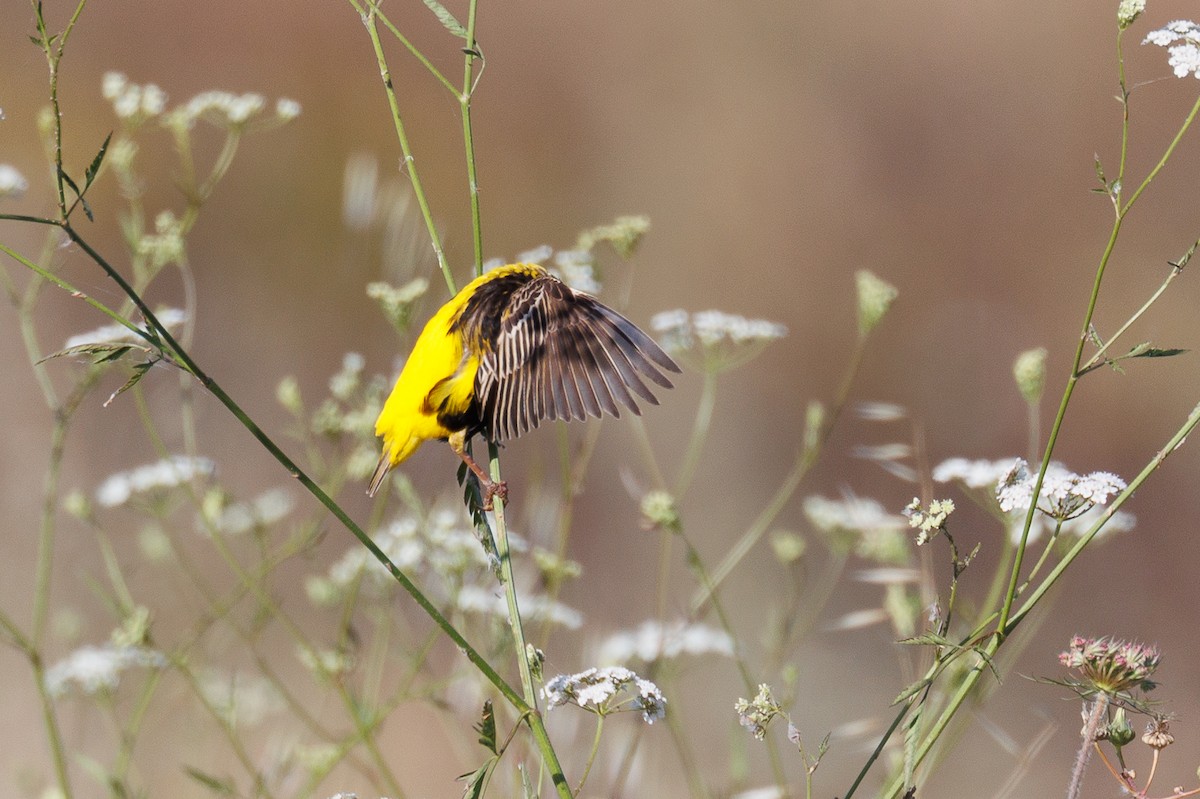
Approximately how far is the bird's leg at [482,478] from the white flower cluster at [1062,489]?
999mm

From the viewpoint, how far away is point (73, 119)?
820 cm

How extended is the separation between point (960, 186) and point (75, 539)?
21.7 ft

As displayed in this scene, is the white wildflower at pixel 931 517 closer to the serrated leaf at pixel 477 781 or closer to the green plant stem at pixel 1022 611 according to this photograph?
the green plant stem at pixel 1022 611

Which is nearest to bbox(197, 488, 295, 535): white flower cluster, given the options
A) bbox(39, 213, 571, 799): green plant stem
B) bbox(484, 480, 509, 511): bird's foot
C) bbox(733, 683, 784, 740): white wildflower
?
bbox(484, 480, 509, 511): bird's foot

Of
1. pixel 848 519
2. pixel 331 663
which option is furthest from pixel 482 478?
pixel 848 519

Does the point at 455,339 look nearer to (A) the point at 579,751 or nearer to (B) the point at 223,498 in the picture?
(B) the point at 223,498

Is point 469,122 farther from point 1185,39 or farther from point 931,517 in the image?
point 1185,39

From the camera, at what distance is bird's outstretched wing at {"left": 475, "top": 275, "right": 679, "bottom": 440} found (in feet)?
9.96

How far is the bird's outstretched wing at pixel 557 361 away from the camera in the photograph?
304 cm

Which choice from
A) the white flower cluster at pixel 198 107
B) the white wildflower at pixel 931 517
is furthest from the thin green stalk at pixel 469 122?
the white flower cluster at pixel 198 107

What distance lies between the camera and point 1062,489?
2.21m

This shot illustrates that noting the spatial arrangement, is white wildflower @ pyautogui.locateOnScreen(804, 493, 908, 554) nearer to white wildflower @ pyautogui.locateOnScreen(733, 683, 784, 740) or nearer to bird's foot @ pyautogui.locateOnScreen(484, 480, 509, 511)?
bird's foot @ pyautogui.locateOnScreen(484, 480, 509, 511)

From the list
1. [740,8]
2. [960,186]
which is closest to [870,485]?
[960,186]

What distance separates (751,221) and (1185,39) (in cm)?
709
